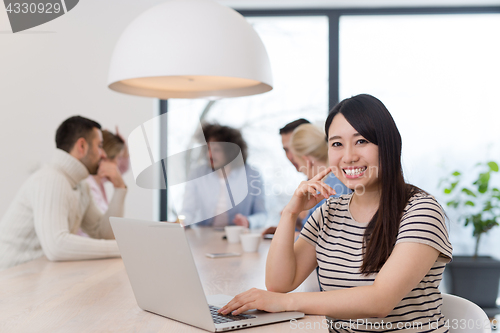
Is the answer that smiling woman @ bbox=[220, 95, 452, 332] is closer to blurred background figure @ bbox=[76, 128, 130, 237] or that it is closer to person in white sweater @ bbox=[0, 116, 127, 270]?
person in white sweater @ bbox=[0, 116, 127, 270]

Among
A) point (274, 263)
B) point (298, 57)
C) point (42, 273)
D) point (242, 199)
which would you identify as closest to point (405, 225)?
point (274, 263)

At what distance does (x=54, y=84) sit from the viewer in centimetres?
358

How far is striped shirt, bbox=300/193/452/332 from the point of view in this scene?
3.58 feet

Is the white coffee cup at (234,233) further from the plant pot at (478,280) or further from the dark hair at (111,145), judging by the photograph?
the plant pot at (478,280)

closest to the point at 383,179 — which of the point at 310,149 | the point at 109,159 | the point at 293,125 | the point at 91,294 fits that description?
the point at 91,294

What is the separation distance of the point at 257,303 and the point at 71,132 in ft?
5.52

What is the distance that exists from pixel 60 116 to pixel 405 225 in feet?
10.5

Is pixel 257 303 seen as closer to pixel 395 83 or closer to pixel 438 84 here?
pixel 395 83

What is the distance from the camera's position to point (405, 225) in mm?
1113

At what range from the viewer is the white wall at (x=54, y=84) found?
3.54 metres

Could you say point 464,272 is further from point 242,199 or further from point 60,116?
point 60,116

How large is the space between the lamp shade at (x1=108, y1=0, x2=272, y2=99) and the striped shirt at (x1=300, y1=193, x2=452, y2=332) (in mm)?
569

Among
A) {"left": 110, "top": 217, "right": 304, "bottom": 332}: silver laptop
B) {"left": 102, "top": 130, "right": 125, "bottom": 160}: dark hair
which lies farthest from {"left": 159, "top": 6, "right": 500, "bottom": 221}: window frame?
{"left": 110, "top": 217, "right": 304, "bottom": 332}: silver laptop

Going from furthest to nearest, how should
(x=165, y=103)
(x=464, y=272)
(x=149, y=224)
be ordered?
(x=165, y=103), (x=464, y=272), (x=149, y=224)
